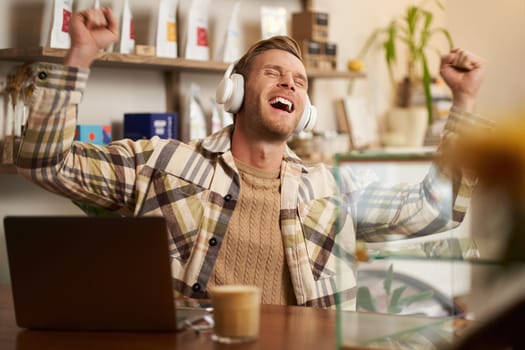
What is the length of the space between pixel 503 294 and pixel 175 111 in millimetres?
2880

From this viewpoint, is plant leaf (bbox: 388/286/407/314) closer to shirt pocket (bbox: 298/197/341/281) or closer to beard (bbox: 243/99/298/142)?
shirt pocket (bbox: 298/197/341/281)

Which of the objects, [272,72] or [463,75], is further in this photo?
[272,72]

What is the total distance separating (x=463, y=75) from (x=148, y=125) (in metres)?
1.51

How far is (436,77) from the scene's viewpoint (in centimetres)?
515

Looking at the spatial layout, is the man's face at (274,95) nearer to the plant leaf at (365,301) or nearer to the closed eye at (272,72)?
the closed eye at (272,72)

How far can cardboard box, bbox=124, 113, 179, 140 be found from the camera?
10.7ft

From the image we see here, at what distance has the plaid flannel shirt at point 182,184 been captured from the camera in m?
2.02

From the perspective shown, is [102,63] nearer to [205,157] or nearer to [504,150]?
[205,157]

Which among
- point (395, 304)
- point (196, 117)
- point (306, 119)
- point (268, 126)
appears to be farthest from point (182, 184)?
point (196, 117)

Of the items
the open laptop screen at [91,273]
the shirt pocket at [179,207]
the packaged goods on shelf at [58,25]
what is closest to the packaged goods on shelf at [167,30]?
the packaged goods on shelf at [58,25]

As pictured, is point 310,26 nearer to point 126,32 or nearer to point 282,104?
point 126,32

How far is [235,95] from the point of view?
97.5 inches

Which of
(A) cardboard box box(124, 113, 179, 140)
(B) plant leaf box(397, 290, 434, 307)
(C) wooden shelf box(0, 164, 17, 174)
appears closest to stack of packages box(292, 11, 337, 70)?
(A) cardboard box box(124, 113, 179, 140)

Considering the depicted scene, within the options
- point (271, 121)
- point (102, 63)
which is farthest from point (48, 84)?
point (102, 63)
